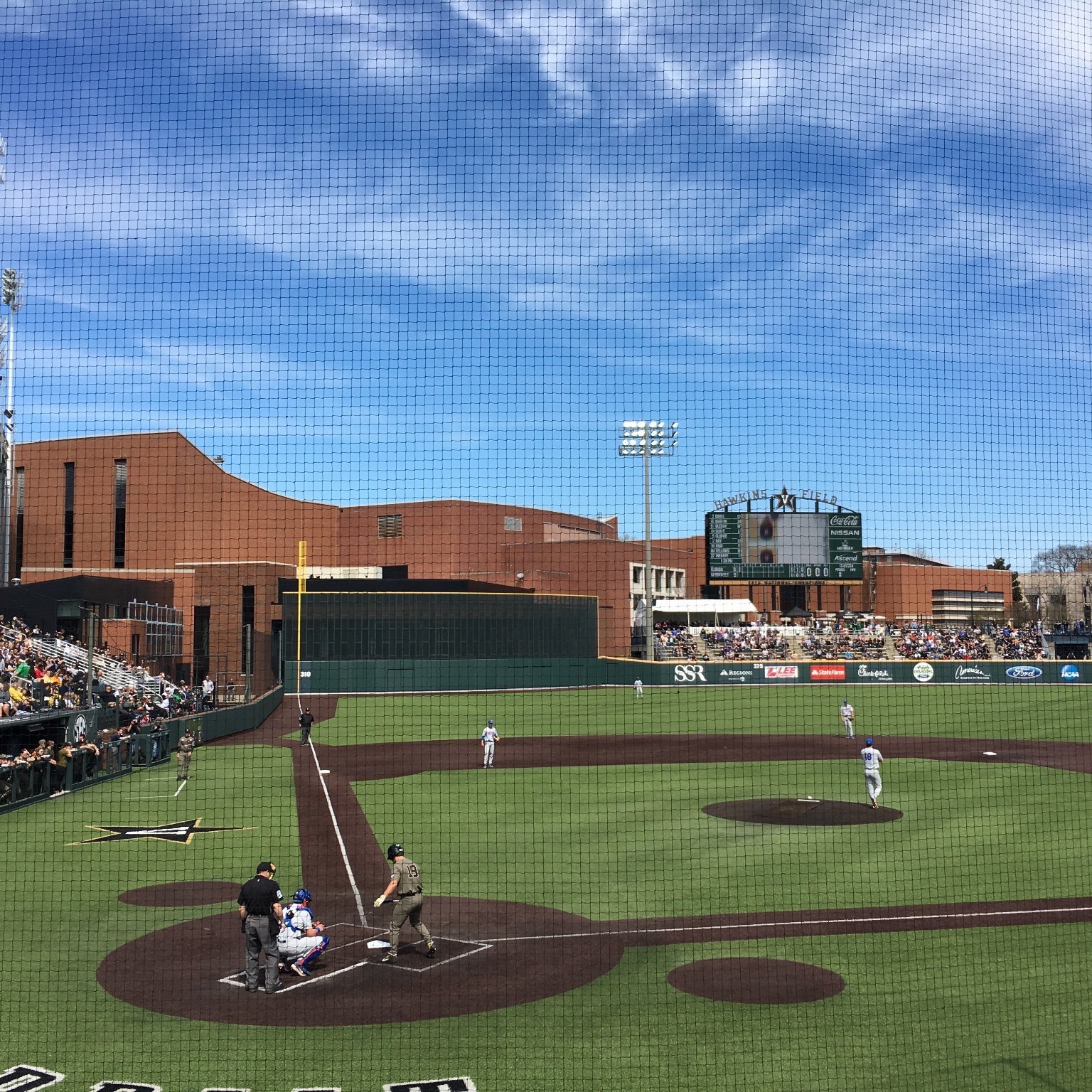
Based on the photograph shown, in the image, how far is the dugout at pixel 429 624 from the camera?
54938mm

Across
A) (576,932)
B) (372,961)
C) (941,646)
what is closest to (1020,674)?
(941,646)

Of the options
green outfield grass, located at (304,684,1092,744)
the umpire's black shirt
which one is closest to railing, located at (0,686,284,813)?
green outfield grass, located at (304,684,1092,744)

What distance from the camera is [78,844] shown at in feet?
59.5

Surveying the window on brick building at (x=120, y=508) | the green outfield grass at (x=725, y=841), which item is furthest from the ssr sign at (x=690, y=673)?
the window on brick building at (x=120, y=508)

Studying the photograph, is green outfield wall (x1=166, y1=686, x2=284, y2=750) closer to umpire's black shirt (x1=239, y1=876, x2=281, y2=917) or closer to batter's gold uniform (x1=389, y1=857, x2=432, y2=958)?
batter's gold uniform (x1=389, y1=857, x2=432, y2=958)

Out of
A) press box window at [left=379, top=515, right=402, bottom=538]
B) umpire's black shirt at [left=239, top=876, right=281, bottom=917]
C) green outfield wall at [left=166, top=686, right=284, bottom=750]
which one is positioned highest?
press box window at [left=379, top=515, right=402, bottom=538]

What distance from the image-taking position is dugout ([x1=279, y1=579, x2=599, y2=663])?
54.9 m

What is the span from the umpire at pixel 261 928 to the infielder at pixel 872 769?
12.6m

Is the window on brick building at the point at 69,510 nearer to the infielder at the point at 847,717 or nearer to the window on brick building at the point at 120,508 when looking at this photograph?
the window on brick building at the point at 120,508

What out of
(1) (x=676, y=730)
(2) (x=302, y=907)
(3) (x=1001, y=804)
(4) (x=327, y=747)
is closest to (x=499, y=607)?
(1) (x=676, y=730)

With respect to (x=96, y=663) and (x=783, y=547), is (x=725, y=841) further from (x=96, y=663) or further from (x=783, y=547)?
(x=783, y=547)

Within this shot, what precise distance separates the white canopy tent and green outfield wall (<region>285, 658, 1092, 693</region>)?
2097 centimetres

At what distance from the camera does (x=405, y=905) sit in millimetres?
11484

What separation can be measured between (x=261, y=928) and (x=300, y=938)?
2.34ft
